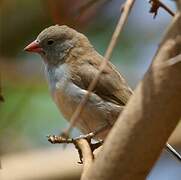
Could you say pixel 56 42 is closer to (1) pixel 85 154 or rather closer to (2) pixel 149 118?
(1) pixel 85 154

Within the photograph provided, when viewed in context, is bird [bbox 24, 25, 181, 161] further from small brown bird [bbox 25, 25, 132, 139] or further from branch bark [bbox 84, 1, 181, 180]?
branch bark [bbox 84, 1, 181, 180]

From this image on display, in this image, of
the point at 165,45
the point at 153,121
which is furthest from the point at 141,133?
the point at 165,45

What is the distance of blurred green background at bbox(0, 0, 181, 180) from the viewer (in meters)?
3.31

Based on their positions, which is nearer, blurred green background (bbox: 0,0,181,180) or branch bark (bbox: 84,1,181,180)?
branch bark (bbox: 84,1,181,180)

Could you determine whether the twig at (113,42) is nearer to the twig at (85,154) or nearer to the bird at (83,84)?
the twig at (85,154)

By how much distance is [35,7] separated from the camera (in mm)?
3900

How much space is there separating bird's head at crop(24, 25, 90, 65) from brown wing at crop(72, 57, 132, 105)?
0.25 meters

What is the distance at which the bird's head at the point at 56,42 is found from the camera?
2938mm

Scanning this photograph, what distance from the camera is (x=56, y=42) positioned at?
3023 millimetres

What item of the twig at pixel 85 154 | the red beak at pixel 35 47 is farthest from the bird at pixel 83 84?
the twig at pixel 85 154

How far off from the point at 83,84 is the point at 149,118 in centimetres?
163

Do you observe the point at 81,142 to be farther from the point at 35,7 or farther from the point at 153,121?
the point at 35,7

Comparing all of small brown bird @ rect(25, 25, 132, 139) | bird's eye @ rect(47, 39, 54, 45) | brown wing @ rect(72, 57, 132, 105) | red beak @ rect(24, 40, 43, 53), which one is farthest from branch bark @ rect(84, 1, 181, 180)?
bird's eye @ rect(47, 39, 54, 45)

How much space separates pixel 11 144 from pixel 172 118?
2.31m
